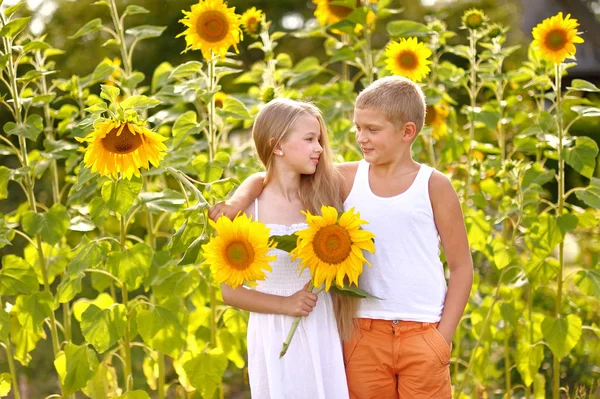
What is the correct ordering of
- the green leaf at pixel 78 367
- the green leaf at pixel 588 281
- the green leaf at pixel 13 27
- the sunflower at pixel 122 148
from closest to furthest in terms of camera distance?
the sunflower at pixel 122 148, the green leaf at pixel 13 27, the green leaf at pixel 78 367, the green leaf at pixel 588 281

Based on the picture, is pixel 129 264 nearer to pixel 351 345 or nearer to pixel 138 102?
pixel 138 102

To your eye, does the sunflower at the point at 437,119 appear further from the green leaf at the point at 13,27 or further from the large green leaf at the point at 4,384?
the large green leaf at the point at 4,384

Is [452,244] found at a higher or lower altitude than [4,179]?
lower

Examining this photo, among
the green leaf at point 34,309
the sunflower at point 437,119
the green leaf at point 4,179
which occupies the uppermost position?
the sunflower at point 437,119

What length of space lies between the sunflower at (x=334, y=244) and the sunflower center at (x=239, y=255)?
120mm

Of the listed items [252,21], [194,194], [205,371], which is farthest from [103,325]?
[252,21]

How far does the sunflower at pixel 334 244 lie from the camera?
2061 mm

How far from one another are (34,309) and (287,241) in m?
1.10

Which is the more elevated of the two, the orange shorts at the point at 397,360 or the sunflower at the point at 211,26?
the sunflower at the point at 211,26

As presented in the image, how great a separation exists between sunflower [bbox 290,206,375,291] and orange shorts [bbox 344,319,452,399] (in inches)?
13.2

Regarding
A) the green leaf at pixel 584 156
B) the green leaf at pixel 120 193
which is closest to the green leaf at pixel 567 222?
the green leaf at pixel 584 156

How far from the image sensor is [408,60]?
118 inches

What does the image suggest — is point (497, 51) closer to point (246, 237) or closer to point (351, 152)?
point (351, 152)

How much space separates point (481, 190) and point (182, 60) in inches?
196
